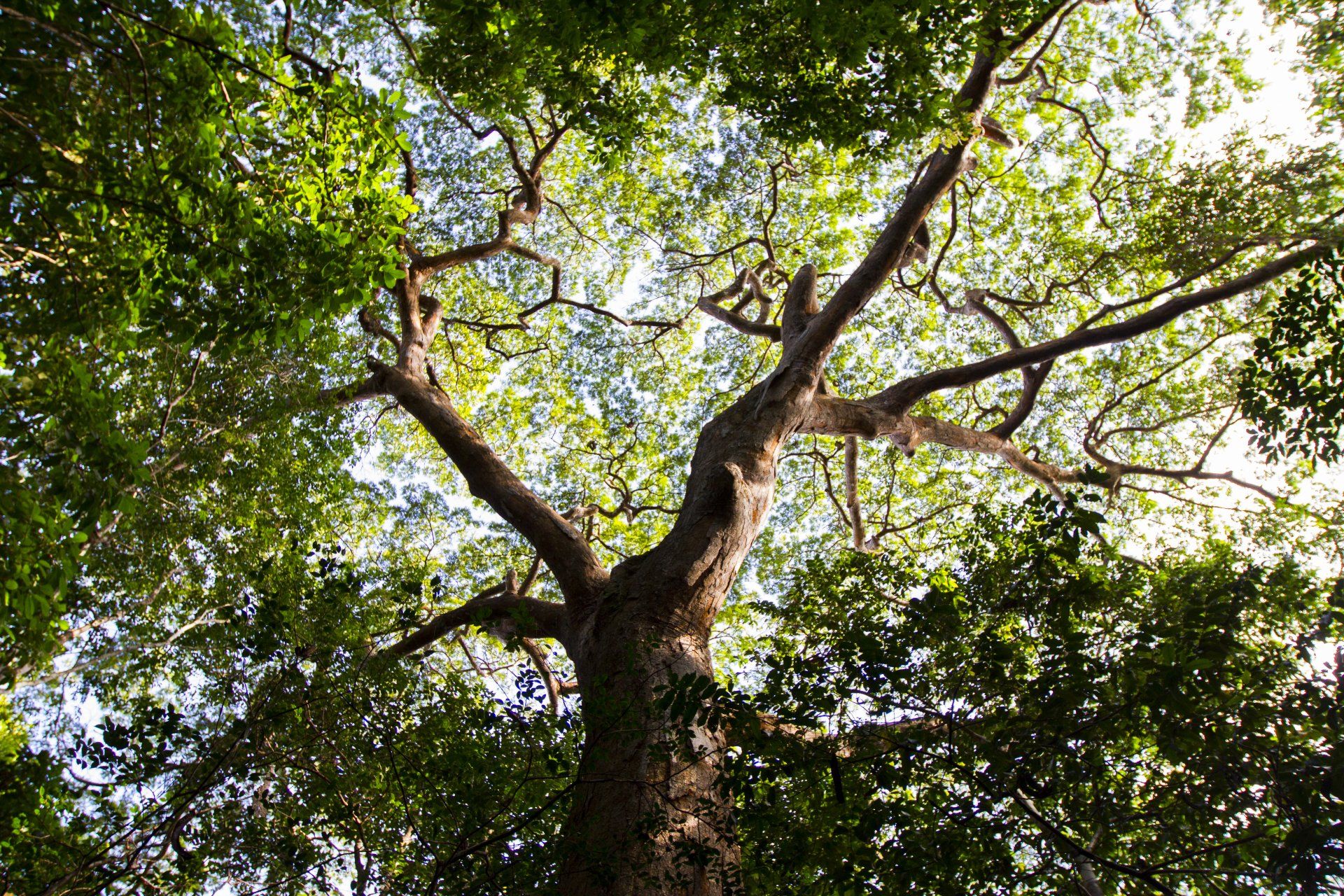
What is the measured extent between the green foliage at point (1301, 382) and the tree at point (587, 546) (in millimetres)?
34

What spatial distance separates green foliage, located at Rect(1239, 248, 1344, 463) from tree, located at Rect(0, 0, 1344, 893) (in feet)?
0.11

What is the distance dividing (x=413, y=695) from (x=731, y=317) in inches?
274

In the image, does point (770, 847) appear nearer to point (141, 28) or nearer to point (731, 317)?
point (141, 28)

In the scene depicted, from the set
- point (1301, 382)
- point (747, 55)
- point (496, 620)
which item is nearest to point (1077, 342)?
point (1301, 382)

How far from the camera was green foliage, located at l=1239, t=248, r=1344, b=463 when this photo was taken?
4.54 metres

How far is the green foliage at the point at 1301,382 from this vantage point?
179 inches

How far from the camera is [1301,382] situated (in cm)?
465

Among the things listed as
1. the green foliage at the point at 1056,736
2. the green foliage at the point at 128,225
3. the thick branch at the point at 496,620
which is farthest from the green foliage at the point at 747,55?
the thick branch at the point at 496,620

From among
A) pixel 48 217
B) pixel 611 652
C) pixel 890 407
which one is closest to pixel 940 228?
pixel 890 407

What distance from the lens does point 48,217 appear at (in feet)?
9.73

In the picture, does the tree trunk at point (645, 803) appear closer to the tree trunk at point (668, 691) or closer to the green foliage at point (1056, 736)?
the tree trunk at point (668, 691)

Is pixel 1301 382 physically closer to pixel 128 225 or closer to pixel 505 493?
pixel 505 493

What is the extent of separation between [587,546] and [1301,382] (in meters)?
5.38

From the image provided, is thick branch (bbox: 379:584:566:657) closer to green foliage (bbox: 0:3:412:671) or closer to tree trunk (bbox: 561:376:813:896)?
tree trunk (bbox: 561:376:813:896)
